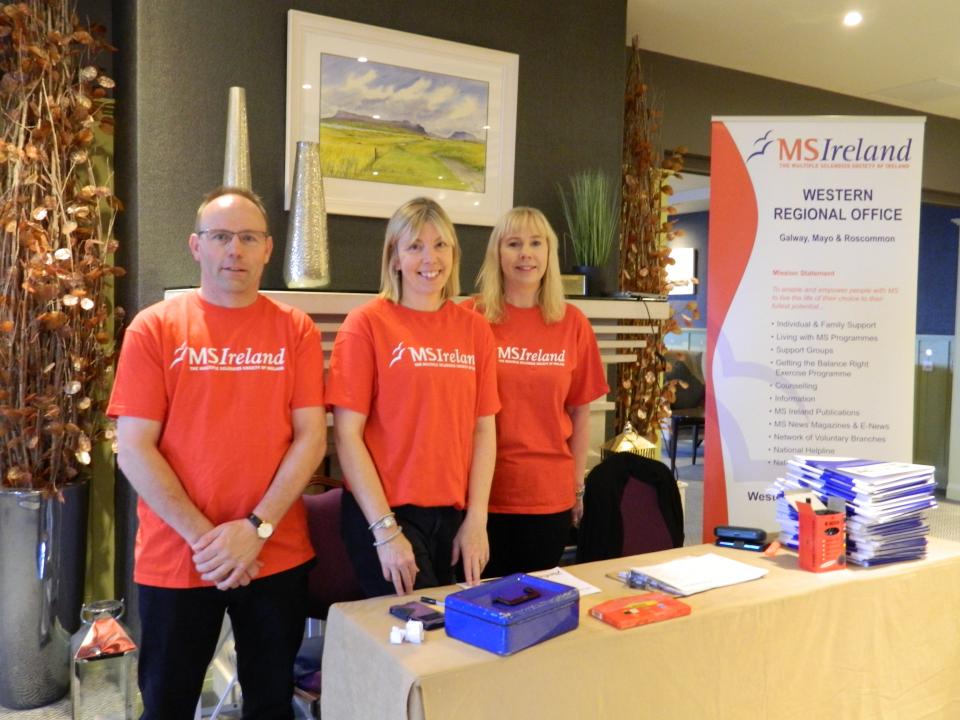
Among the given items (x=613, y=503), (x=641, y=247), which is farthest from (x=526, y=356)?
(x=641, y=247)

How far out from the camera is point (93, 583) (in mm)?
3211

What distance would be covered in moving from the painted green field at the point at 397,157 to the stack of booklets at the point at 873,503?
6.07 feet

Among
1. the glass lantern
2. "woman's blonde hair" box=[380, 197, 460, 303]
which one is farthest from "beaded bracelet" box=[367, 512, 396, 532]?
the glass lantern

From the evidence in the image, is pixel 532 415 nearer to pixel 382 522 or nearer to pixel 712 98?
pixel 382 522

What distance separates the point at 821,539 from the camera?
2033mm

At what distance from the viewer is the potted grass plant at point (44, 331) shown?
2.77 meters

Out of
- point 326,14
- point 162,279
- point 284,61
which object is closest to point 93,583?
point 162,279

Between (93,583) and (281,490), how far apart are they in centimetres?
179

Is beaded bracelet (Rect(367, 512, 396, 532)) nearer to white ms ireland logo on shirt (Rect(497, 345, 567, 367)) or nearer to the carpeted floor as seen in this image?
white ms ireland logo on shirt (Rect(497, 345, 567, 367))

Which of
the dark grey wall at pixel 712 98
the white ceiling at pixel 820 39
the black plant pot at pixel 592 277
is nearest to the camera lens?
the black plant pot at pixel 592 277

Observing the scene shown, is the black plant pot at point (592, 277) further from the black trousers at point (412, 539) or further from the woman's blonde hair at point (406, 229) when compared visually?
the black trousers at point (412, 539)

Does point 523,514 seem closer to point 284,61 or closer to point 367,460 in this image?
point 367,460

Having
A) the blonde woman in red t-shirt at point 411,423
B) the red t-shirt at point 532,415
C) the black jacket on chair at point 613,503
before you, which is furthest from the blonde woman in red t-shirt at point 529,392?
the blonde woman in red t-shirt at point 411,423

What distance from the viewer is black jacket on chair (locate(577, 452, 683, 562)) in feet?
8.48
